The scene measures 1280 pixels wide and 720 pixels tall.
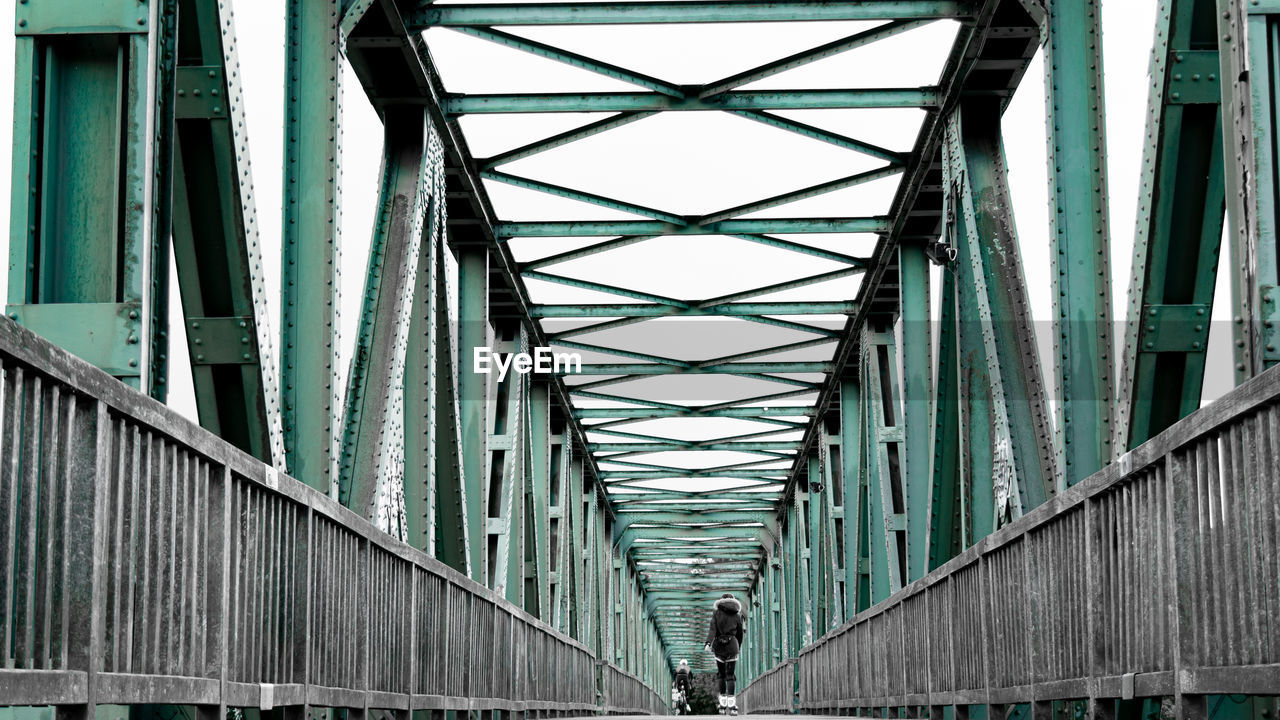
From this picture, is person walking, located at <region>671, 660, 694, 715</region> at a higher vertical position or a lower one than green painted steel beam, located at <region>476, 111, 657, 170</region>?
lower

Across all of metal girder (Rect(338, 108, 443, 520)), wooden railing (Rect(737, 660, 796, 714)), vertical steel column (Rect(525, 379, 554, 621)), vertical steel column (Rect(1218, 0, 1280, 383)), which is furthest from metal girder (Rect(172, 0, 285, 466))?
wooden railing (Rect(737, 660, 796, 714))

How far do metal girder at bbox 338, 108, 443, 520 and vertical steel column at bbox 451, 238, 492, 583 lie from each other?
462 cm

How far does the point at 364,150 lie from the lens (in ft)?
50.9

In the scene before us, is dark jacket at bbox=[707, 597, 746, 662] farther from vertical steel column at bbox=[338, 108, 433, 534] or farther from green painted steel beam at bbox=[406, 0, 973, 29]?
green painted steel beam at bbox=[406, 0, 973, 29]

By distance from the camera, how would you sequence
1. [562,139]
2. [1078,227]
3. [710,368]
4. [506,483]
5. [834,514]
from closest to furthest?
[1078,227] < [562,139] < [506,483] < [710,368] < [834,514]

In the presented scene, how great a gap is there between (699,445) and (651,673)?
37492 mm

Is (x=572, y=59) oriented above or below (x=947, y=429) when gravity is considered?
above

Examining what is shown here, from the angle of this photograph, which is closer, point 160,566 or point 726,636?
point 160,566

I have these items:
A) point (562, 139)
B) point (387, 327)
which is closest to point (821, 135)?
point (562, 139)

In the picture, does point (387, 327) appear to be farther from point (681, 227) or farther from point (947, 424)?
point (681, 227)

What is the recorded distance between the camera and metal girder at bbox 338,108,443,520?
486 inches

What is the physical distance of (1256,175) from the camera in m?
6.57

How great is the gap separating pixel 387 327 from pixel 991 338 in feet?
17.0

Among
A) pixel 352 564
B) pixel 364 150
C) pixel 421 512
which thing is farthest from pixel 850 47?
pixel 352 564
